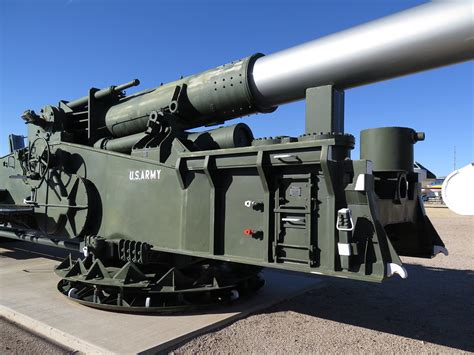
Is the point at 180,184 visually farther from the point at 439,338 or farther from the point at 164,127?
the point at 439,338

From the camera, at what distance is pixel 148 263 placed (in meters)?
5.97

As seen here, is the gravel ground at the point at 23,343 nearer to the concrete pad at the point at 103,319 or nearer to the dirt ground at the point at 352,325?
the dirt ground at the point at 352,325

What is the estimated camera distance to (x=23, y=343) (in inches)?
190

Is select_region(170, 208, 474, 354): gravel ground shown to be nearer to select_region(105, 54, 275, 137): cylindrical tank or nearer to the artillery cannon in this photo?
the artillery cannon

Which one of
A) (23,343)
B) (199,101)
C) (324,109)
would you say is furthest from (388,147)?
(23,343)

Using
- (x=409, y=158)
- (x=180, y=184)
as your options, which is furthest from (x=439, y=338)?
(x=180, y=184)

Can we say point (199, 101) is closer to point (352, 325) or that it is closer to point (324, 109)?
point (324, 109)

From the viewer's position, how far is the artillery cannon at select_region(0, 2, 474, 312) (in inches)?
158

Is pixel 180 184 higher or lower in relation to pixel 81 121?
lower

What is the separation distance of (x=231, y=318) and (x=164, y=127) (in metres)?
2.88

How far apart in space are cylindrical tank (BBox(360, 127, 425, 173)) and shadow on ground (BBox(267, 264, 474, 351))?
2.19m

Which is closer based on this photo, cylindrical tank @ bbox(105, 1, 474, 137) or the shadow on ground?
cylindrical tank @ bbox(105, 1, 474, 137)

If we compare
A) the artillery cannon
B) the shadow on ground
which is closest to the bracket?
the artillery cannon

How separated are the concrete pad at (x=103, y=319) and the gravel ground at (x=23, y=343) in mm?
117
